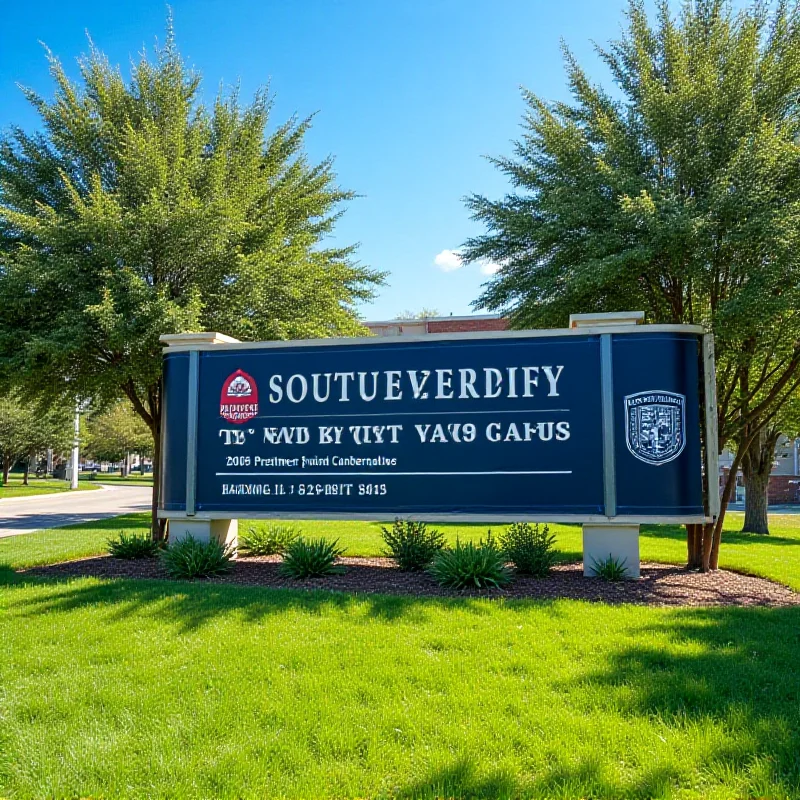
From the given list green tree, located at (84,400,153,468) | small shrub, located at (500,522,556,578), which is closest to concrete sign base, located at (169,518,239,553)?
small shrub, located at (500,522,556,578)

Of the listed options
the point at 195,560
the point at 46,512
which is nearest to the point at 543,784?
the point at 195,560

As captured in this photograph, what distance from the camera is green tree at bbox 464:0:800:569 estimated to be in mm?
8289

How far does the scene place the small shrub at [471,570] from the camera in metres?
7.35

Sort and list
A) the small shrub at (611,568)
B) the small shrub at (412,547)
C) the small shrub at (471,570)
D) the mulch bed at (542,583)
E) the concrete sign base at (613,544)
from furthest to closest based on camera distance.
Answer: the small shrub at (412,547), the concrete sign base at (613,544), the small shrub at (611,568), the small shrub at (471,570), the mulch bed at (542,583)

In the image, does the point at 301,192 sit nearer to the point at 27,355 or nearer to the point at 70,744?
the point at 27,355

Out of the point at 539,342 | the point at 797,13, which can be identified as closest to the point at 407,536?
the point at 539,342

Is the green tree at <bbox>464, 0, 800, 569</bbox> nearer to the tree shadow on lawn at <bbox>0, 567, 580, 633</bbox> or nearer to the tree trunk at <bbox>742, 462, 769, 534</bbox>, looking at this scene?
the tree shadow on lawn at <bbox>0, 567, 580, 633</bbox>

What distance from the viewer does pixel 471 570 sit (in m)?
7.33

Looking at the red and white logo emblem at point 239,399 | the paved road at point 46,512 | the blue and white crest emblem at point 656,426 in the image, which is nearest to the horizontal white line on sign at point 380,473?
the red and white logo emblem at point 239,399

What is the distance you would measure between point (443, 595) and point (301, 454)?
276 cm

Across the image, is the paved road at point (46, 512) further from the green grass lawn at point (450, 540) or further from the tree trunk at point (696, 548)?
the tree trunk at point (696, 548)

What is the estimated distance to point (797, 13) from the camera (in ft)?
31.8

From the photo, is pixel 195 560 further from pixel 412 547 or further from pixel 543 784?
pixel 543 784

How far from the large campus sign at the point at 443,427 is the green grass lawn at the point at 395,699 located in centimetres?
186
